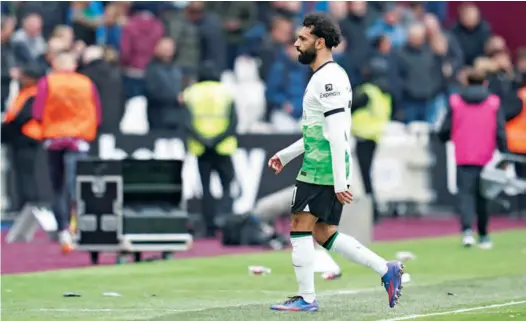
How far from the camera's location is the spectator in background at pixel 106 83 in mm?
23281

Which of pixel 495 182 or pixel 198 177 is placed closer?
pixel 495 182

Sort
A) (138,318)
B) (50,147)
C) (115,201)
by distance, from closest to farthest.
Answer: (138,318) < (115,201) < (50,147)

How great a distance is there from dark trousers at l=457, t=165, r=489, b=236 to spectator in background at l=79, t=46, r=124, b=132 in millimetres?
5731

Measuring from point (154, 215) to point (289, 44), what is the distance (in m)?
8.99

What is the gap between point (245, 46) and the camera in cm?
2698

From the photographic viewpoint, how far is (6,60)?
2384 centimetres

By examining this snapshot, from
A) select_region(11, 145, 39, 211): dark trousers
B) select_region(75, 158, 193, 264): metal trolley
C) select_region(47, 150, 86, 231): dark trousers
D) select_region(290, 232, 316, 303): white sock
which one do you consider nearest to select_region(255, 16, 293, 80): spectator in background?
select_region(11, 145, 39, 211): dark trousers

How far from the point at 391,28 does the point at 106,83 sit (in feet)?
23.6

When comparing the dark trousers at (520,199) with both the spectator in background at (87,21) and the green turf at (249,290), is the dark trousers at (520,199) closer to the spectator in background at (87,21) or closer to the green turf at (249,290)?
the spectator in background at (87,21)

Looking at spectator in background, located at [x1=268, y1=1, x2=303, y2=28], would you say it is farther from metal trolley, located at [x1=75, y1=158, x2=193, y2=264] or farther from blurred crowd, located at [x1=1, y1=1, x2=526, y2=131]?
metal trolley, located at [x1=75, y1=158, x2=193, y2=264]

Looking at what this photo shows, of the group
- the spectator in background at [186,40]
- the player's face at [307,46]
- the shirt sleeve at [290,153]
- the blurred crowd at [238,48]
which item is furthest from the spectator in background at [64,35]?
the player's face at [307,46]

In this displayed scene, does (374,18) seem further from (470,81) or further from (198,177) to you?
(470,81)

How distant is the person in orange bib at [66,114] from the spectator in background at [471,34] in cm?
1188

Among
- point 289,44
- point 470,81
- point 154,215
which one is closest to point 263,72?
point 289,44
